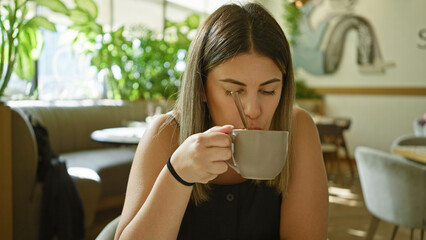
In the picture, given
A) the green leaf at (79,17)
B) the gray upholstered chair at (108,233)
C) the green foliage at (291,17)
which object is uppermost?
the green foliage at (291,17)

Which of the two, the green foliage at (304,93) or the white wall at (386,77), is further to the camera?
the green foliage at (304,93)

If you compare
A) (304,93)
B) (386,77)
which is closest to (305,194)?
(386,77)

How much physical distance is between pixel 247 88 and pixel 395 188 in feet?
5.30

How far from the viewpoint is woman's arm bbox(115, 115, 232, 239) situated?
75 cm

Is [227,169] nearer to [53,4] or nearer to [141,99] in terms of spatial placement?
[53,4]

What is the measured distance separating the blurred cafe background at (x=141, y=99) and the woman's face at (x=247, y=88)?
40 cm

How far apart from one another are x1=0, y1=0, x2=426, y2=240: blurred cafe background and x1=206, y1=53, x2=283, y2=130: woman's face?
1.31ft

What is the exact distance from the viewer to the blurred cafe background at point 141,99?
2.49m

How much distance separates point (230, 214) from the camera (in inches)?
43.5

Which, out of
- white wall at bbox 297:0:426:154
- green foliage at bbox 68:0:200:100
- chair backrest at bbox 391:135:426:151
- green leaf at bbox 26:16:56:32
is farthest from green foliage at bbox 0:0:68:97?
white wall at bbox 297:0:426:154

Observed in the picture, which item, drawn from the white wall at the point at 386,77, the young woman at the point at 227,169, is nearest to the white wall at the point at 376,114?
the white wall at the point at 386,77

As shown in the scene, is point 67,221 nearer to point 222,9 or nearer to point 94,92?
point 222,9

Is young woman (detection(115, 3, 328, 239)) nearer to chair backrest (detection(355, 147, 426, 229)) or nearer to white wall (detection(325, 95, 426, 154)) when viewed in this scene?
chair backrest (detection(355, 147, 426, 229))

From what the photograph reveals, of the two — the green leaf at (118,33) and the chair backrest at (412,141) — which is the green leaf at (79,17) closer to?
the green leaf at (118,33)
